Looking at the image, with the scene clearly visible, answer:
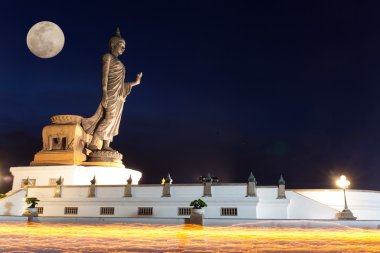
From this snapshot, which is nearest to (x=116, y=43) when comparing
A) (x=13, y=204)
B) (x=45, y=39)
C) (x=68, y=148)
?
(x=45, y=39)

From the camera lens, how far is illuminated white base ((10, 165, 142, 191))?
125 feet

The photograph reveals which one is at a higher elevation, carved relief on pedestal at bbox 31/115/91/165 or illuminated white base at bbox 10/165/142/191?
carved relief on pedestal at bbox 31/115/91/165

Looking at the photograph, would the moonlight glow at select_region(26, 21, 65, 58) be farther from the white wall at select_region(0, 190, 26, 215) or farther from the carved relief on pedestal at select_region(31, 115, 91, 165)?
the white wall at select_region(0, 190, 26, 215)

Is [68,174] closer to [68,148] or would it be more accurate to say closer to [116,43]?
[68,148]

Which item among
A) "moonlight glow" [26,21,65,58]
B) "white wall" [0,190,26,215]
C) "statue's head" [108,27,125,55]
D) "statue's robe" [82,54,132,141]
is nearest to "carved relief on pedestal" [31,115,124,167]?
"statue's robe" [82,54,132,141]

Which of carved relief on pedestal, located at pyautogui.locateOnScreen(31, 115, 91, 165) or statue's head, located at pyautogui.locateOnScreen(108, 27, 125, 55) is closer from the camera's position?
carved relief on pedestal, located at pyautogui.locateOnScreen(31, 115, 91, 165)

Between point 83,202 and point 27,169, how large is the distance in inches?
366

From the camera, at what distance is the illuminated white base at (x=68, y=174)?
3819 centimetres

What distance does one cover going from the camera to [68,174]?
1501 inches

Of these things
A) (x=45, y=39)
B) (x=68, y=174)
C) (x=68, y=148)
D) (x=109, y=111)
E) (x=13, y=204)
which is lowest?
(x=13, y=204)

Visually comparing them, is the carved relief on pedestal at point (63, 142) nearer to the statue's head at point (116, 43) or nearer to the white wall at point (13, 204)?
the white wall at point (13, 204)

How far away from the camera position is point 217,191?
3102cm

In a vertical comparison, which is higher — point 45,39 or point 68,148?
point 45,39

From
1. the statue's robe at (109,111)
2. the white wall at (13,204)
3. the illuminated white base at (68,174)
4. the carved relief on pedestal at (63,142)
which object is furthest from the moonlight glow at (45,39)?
the white wall at (13,204)
